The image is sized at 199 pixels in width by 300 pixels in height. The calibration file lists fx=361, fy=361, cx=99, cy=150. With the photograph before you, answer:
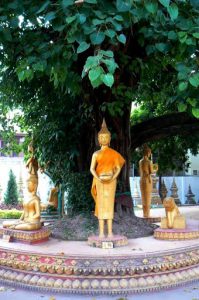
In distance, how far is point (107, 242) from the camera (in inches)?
198

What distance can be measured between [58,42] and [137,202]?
1241 cm

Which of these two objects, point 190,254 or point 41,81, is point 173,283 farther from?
point 41,81

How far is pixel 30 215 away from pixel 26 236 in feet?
1.56

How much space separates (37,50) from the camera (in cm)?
430

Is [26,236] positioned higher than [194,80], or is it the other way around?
[194,80]

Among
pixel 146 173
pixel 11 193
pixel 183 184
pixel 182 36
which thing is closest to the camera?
pixel 182 36

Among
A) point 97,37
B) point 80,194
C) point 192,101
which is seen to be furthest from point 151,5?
point 80,194

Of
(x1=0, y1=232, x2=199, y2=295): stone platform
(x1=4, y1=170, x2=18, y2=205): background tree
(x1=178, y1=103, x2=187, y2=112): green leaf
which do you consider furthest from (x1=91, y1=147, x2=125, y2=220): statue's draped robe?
(x1=4, y1=170, x2=18, y2=205): background tree

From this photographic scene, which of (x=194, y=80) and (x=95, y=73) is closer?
(x=95, y=73)

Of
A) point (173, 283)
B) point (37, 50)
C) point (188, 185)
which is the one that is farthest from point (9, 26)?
point (188, 185)

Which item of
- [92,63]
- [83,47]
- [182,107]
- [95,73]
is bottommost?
[182,107]

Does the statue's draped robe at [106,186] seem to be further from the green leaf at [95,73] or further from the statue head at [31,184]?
→ the green leaf at [95,73]

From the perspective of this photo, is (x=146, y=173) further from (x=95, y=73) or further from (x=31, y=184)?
(x=95, y=73)

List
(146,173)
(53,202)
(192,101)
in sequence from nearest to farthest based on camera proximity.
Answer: (192,101) → (146,173) → (53,202)
